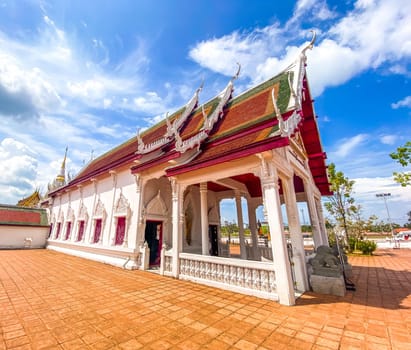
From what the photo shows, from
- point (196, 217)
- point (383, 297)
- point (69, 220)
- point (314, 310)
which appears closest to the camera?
point (314, 310)

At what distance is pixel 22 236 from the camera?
15.8m

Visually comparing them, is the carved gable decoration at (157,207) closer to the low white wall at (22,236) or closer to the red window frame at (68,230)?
the red window frame at (68,230)

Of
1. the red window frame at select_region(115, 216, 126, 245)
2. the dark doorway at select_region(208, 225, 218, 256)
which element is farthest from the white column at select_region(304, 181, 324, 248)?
the red window frame at select_region(115, 216, 126, 245)

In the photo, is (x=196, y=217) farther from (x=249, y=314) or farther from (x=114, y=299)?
(x=249, y=314)

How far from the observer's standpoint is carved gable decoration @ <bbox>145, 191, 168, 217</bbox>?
333 inches

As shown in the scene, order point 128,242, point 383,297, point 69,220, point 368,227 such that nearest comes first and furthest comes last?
point 383,297 → point 128,242 → point 69,220 → point 368,227

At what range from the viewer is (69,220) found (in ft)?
44.3

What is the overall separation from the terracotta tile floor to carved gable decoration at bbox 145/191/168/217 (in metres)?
3.29

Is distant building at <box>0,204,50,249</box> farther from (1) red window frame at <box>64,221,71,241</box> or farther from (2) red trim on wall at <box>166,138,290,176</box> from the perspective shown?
(2) red trim on wall at <box>166,138,290,176</box>

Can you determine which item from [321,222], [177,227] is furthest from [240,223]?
[177,227]

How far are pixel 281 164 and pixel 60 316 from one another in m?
5.69

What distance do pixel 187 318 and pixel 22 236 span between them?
62.2ft

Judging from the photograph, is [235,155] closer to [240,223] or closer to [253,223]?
[240,223]

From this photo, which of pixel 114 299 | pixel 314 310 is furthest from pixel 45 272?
pixel 314 310
